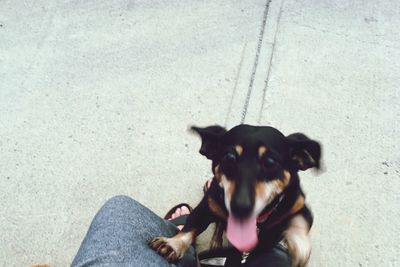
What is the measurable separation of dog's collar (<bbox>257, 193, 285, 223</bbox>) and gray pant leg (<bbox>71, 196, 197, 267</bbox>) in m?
0.37

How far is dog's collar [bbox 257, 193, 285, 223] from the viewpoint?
6.05 feet

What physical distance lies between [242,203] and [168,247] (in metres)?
0.48

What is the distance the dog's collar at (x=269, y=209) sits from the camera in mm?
1844

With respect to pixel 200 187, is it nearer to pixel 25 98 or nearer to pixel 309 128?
pixel 309 128

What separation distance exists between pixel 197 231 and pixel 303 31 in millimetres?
1570

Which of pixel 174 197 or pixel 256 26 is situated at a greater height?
pixel 256 26

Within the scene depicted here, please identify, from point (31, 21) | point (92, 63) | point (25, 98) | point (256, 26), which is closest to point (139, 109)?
point (92, 63)

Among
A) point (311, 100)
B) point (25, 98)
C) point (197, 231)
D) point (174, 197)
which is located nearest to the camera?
point (197, 231)

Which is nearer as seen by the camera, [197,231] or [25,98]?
[197,231]

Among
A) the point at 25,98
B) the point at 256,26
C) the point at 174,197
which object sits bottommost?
the point at 174,197

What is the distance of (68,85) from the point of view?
3.03m

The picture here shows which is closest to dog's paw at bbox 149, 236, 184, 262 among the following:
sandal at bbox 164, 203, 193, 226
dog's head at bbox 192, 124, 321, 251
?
dog's head at bbox 192, 124, 321, 251

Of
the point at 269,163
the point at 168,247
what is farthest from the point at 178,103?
the point at 269,163

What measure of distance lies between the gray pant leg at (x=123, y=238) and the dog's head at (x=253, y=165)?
1.11 ft
